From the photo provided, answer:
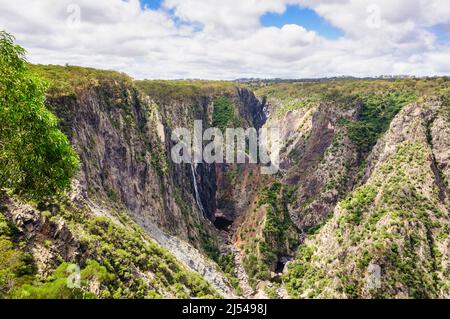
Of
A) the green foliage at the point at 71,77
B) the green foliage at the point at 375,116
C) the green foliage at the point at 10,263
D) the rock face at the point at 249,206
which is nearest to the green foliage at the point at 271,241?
the rock face at the point at 249,206

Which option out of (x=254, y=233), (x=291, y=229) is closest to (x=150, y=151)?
(x=254, y=233)

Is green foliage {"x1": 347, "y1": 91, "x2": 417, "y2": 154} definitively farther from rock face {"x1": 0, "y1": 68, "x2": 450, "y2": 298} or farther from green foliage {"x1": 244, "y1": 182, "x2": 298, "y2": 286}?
green foliage {"x1": 244, "y1": 182, "x2": 298, "y2": 286}

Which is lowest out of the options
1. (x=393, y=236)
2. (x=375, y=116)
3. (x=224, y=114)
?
(x=393, y=236)

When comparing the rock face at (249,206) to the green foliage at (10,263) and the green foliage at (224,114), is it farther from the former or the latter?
the green foliage at (224,114)

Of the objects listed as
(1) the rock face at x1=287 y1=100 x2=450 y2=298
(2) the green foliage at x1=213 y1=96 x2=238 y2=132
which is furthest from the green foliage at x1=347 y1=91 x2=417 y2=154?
(2) the green foliage at x1=213 y1=96 x2=238 y2=132

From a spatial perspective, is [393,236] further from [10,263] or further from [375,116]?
[375,116]

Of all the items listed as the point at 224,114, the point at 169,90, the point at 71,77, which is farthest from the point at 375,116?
the point at 71,77
